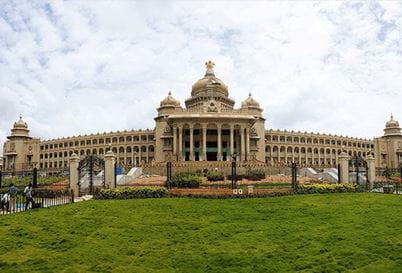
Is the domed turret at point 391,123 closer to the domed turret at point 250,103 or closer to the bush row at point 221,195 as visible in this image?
the domed turret at point 250,103

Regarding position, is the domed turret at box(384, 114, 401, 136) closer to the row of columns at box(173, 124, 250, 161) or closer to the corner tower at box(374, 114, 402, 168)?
the corner tower at box(374, 114, 402, 168)

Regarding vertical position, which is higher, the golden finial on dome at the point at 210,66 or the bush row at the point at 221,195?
the golden finial on dome at the point at 210,66

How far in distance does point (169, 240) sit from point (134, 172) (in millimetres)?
31476

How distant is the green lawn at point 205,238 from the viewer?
40.8 ft

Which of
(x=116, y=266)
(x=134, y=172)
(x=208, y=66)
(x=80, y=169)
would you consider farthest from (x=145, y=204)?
(x=208, y=66)

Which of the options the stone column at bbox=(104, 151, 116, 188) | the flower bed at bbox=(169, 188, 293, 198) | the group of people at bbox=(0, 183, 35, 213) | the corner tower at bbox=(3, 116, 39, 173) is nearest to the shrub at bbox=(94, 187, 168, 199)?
the flower bed at bbox=(169, 188, 293, 198)

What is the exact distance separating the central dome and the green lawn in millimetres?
55474

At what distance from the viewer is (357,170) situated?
31922 millimetres

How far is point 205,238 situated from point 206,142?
50865 millimetres

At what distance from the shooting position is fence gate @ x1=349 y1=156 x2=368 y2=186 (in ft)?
105

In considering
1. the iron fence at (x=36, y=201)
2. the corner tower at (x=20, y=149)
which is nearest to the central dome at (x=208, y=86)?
the corner tower at (x=20, y=149)

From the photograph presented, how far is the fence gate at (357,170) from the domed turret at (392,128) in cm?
6476

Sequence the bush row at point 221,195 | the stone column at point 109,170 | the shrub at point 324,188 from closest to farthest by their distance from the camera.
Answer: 1. the bush row at point 221,195
2. the shrub at point 324,188
3. the stone column at point 109,170

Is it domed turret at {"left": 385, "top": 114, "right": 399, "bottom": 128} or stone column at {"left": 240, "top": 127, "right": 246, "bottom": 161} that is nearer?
stone column at {"left": 240, "top": 127, "right": 246, "bottom": 161}
